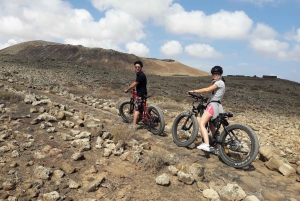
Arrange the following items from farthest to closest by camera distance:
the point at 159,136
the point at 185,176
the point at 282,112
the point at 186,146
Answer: the point at 282,112, the point at 159,136, the point at 186,146, the point at 185,176

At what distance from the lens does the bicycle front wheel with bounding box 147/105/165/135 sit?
804cm

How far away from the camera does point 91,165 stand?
562cm

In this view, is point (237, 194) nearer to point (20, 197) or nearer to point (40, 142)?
point (20, 197)

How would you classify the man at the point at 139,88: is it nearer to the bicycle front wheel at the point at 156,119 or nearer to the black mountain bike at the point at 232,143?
the bicycle front wheel at the point at 156,119

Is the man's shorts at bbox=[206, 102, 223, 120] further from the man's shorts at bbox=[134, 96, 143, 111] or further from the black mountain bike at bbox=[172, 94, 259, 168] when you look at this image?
the man's shorts at bbox=[134, 96, 143, 111]

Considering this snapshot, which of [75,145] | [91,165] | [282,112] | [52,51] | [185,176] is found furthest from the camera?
[52,51]

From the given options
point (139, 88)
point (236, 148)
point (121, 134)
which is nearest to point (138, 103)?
point (139, 88)

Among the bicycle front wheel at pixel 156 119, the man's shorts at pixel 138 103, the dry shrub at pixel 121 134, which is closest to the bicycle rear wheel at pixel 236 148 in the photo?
the bicycle front wheel at pixel 156 119

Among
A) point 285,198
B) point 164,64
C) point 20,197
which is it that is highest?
point 164,64

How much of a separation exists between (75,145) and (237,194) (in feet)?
13.6

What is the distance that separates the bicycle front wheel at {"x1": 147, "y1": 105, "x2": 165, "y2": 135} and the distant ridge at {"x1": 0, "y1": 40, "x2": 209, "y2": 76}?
71774 millimetres

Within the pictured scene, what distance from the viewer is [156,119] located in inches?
326

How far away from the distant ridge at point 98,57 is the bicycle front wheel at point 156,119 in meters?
71.8

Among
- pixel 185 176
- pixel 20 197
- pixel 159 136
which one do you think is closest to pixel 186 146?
pixel 159 136
